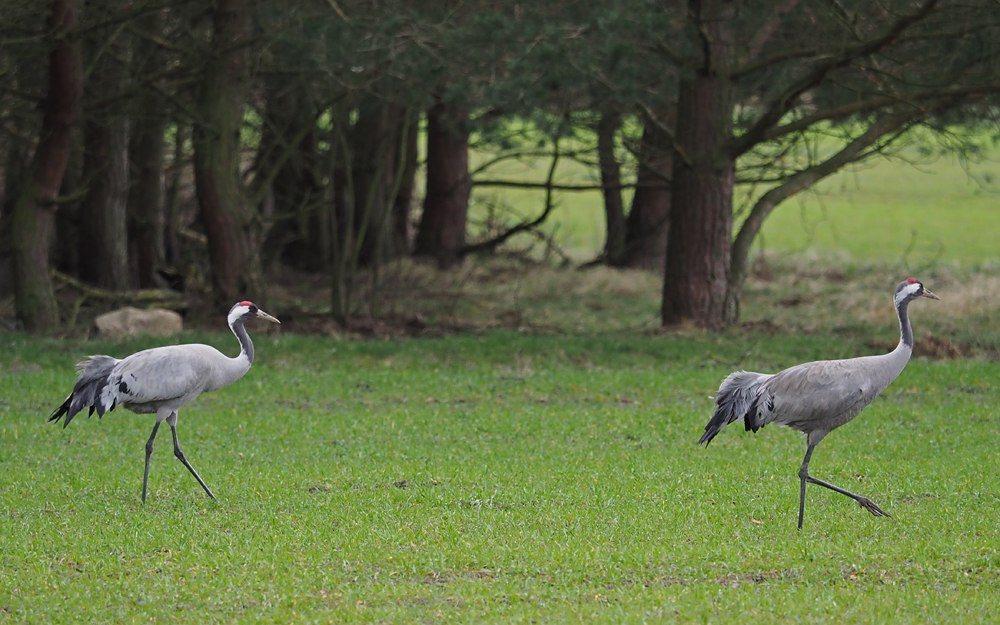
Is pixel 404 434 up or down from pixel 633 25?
down

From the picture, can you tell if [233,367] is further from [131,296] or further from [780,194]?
[131,296]

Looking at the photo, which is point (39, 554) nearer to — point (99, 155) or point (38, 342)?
point (38, 342)

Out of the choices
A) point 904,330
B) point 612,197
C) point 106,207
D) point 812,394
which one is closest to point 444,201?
point 612,197

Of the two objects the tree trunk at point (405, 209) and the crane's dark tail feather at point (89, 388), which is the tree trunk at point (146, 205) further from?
the crane's dark tail feather at point (89, 388)

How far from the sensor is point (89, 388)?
26.8 feet

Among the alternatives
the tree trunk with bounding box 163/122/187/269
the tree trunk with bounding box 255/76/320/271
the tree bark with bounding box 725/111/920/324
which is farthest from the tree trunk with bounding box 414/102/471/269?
the tree bark with bounding box 725/111/920/324

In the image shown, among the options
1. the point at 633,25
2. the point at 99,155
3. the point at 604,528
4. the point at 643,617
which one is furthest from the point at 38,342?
the point at 643,617

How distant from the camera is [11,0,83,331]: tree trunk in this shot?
1555cm

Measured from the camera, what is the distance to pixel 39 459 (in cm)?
946

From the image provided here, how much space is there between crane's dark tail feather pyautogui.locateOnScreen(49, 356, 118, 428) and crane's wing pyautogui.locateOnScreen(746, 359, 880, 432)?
178 inches

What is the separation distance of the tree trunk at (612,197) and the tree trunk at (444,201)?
308 cm

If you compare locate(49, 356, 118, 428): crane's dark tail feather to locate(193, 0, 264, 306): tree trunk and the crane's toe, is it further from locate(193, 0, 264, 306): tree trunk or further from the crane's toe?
locate(193, 0, 264, 306): tree trunk

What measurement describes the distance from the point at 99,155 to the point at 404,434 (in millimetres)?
11313

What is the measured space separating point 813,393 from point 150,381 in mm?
4574
